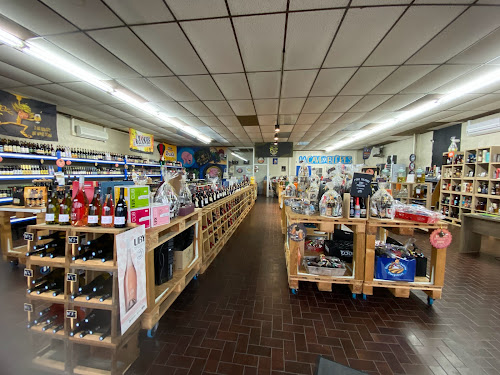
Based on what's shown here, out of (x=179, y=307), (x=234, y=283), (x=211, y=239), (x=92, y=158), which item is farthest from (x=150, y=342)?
(x=92, y=158)

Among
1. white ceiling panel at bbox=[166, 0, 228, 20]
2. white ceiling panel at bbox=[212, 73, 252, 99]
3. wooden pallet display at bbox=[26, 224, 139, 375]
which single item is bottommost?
wooden pallet display at bbox=[26, 224, 139, 375]

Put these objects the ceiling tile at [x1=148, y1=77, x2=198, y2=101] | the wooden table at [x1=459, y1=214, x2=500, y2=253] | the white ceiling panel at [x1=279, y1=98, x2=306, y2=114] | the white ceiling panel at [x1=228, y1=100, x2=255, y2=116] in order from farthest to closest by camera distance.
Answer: the white ceiling panel at [x1=228, y1=100, x2=255, y2=116]
the white ceiling panel at [x1=279, y1=98, x2=306, y2=114]
the wooden table at [x1=459, y1=214, x2=500, y2=253]
the ceiling tile at [x1=148, y1=77, x2=198, y2=101]

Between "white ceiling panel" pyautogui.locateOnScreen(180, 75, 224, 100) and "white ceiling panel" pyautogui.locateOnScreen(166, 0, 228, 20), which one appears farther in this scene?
"white ceiling panel" pyautogui.locateOnScreen(180, 75, 224, 100)

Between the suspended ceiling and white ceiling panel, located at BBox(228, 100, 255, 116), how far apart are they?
0.03 metres

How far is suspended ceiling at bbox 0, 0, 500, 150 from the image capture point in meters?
2.11

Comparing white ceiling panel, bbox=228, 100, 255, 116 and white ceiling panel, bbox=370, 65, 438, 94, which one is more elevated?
white ceiling panel, bbox=370, 65, 438, 94

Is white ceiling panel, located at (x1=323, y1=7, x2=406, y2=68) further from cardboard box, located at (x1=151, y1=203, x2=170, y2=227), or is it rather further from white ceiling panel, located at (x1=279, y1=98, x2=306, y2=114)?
cardboard box, located at (x1=151, y1=203, x2=170, y2=227)

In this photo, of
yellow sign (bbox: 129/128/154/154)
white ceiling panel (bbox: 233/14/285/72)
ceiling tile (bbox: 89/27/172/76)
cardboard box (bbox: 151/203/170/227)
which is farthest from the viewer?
yellow sign (bbox: 129/128/154/154)

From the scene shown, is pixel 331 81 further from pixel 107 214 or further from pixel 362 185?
pixel 107 214

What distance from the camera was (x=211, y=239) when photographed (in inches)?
143

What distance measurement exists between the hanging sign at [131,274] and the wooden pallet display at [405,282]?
2432 mm

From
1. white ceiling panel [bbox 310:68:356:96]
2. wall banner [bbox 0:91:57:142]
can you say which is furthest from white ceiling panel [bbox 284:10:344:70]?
wall banner [bbox 0:91:57:142]

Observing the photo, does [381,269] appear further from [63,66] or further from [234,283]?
[63,66]

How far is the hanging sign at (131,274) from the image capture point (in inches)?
55.3
